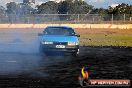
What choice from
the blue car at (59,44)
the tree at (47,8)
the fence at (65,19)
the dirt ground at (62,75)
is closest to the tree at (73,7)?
the tree at (47,8)

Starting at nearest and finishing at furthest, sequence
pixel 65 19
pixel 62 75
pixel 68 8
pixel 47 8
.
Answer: pixel 62 75, pixel 65 19, pixel 68 8, pixel 47 8

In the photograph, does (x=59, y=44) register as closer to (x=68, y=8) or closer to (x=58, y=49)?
(x=58, y=49)

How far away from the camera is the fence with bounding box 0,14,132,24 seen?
218ft

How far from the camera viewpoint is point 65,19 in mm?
70688

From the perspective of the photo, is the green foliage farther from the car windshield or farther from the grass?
the car windshield

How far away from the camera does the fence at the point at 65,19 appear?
218 feet

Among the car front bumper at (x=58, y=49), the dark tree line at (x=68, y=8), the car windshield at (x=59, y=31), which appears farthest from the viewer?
the dark tree line at (x=68, y=8)

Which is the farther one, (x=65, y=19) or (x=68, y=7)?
(x=68, y=7)

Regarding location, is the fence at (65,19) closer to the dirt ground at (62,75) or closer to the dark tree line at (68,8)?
the dark tree line at (68,8)

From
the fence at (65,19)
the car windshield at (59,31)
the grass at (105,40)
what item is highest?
the car windshield at (59,31)

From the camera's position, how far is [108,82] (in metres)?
8.55

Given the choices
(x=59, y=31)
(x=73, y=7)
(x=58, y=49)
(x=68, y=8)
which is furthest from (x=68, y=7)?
(x=58, y=49)

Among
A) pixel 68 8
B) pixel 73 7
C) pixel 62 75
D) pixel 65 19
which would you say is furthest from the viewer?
pixel 68 8

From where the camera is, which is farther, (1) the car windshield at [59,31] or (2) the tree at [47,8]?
(2) the tree at [47,8]
